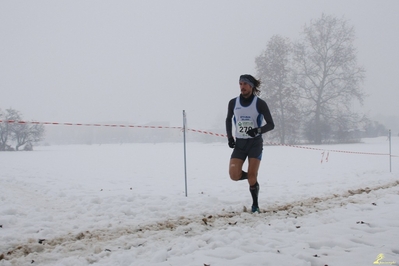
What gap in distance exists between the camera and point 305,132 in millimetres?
36625

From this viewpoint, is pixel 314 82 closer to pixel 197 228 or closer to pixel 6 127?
pixel 197 228

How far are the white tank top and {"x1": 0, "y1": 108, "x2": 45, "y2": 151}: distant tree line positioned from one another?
41.7 m

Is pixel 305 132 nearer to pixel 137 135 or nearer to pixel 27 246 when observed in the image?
pixel 27 246

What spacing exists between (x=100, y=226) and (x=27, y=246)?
111 centimetres

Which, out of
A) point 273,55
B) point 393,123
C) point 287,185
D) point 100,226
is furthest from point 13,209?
point 393,123

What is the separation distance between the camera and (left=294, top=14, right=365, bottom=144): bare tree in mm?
34406

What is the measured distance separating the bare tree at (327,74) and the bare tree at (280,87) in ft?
4.44

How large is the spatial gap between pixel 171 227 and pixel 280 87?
3282 cm

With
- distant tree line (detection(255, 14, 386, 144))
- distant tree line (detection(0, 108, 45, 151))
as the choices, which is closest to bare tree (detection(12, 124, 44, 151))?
distant tree line (detection(0, 108, 45, 151))

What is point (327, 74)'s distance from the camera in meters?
35.2

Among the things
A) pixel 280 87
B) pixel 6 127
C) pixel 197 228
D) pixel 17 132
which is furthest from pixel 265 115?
pixel 17 132

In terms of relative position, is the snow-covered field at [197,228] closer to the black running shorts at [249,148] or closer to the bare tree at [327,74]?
the black running shorts at [249,148]

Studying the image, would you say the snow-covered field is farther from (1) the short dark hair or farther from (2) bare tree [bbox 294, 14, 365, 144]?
(2) bare tree [bbox 294, 14, 365, 144]

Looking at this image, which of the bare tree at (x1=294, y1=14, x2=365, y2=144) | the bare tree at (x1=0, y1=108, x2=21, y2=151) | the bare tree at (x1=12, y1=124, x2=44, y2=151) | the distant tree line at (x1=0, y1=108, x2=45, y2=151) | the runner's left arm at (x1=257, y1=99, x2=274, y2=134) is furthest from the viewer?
the bare tree at (x1=12, y1=124, x2=44, y2=151)
